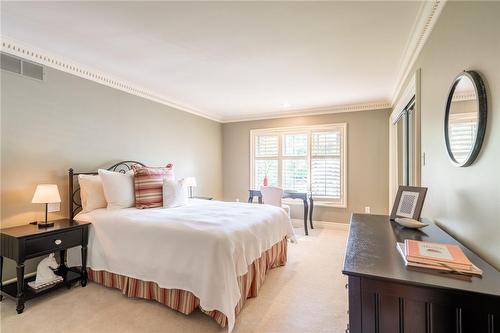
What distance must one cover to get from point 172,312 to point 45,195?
A: 1.61 m

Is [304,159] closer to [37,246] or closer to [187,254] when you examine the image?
[187,254]

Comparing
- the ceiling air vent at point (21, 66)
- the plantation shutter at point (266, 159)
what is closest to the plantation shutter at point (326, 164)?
the plantation shutter at point (266, 159)

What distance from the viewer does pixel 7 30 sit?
223 cm

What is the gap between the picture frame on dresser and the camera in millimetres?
1677

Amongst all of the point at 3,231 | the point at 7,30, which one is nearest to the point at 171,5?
the point at 7,30

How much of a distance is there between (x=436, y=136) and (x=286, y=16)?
58.0 inches

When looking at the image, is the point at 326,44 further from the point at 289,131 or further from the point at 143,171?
the point at 289,131

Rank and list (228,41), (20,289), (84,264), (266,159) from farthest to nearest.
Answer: (266,159) < (84,264) < (228,41) < (20,289)

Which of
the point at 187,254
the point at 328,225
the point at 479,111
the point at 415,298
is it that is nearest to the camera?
the point at 415,298

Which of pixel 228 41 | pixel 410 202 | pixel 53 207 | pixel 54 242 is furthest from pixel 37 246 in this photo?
pixel 410 202

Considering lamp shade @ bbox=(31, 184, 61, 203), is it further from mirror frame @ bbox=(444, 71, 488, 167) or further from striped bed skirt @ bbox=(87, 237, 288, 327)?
mirror frame @ bbox=(444, 71, 488, 167)

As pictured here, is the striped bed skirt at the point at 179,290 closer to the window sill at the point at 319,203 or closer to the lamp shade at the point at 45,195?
the lamp shade at the point at 45,195

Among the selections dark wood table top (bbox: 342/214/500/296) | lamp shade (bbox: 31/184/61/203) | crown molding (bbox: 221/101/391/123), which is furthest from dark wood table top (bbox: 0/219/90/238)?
crown molding (bbox: 221/101/391/123)

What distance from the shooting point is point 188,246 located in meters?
1.94
